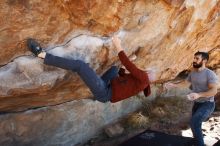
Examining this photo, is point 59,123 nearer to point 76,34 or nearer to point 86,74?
point 86,74

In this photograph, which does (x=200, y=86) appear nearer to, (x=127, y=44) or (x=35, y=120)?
(x=127, y=44)

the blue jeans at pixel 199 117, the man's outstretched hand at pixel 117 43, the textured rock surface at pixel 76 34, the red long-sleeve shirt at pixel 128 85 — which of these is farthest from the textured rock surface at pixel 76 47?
the blue jeans at pixel 199 117

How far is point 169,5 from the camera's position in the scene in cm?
559

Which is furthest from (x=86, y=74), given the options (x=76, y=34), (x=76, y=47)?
(x=76, y=34)

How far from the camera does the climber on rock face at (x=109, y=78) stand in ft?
15.7

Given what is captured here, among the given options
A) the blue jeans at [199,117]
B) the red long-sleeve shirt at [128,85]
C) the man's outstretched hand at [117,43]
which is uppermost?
the man's outstretched hand at [117,43]

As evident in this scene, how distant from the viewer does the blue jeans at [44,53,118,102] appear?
4824 millimetres

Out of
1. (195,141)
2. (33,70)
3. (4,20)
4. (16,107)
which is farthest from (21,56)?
(195,141)

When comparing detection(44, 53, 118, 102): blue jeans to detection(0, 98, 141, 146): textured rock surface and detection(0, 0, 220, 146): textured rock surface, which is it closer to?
detection(0, 0, 220, 146): textured rock surface

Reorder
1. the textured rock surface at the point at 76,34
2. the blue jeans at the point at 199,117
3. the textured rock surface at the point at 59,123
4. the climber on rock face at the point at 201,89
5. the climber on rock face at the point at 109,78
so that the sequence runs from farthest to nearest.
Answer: the textured rock surface at the point at 59,123 < the blue jeans at the point at 199,117 < the climber on rock face at the point at 201,89 < the climber on rock face at the point at 109,78 < the textured rock surface at the point at 76,34

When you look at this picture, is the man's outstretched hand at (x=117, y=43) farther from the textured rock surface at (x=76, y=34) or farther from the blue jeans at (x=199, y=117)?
the blue jeans at (x=199, y=117)

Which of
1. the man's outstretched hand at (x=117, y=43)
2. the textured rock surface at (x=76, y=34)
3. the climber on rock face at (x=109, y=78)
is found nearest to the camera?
the textured rock surface at (x=76, y=34)

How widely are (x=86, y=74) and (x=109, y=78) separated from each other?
58 cm

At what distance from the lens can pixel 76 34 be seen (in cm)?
505
